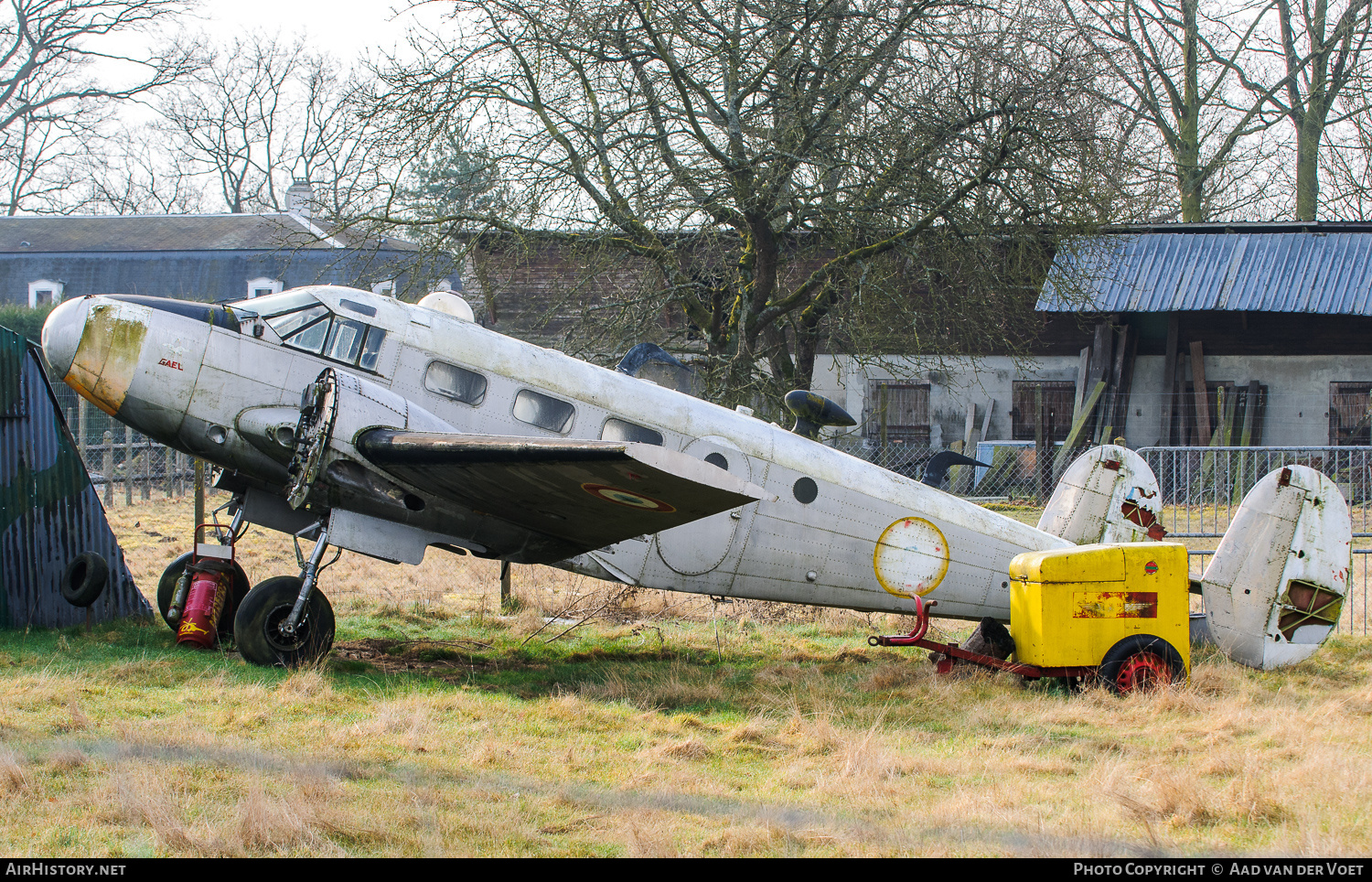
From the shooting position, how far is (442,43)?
15344mm

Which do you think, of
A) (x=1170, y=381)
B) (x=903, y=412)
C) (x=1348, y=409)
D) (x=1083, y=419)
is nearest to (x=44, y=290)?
(x=903, y=412)

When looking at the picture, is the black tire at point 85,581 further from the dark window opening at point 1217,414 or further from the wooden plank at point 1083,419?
the dark window opening at point 1217,414

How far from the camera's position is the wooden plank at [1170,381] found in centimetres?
2559

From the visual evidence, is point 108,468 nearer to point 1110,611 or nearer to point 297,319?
point 297,319

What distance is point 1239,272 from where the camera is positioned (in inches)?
998

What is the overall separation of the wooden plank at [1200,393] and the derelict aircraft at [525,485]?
17.0 metres

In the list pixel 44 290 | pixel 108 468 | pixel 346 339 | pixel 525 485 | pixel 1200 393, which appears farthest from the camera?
pixel 44 290

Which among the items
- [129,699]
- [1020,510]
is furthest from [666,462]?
[1020,510]

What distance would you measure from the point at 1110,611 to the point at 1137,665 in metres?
0.45

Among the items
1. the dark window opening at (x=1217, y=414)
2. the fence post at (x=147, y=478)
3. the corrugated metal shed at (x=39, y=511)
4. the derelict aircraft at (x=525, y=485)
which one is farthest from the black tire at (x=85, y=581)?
the dark window opening at (x=1217, y=414)

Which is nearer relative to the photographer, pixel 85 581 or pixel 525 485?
pixel 525 485
